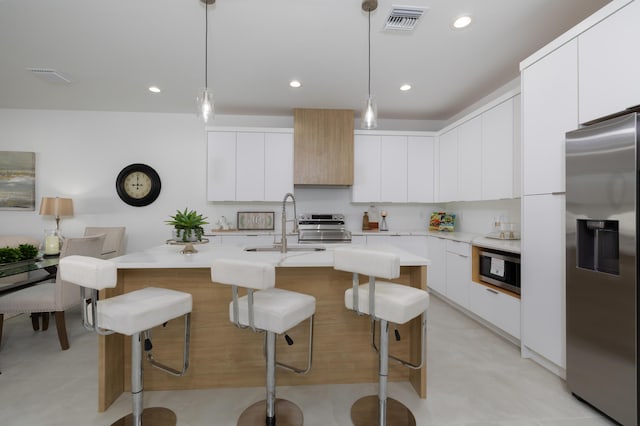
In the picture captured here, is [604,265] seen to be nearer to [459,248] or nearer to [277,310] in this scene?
[459,248]

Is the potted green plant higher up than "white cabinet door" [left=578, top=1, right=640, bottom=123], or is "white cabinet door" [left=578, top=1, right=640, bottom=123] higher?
"white cabinet door" [left=578, top=1, right=640, bottom=123]

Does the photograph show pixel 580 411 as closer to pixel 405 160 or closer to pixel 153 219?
pixel 405 160

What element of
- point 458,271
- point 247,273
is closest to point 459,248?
point 458,271

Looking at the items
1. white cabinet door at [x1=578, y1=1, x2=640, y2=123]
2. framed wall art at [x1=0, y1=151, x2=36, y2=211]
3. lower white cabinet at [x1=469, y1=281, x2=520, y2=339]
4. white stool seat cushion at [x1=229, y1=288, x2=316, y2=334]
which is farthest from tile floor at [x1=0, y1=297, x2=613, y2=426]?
framed wall art at [x1=0, y1=151, x2=36, y2=211]

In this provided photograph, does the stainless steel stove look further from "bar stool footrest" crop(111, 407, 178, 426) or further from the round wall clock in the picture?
"bar stool footrest" crop(111, 407, 178, 426)

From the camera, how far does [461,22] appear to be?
2324 millimetres

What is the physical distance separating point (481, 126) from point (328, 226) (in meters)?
2.28

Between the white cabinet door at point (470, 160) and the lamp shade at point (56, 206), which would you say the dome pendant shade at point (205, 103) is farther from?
the lamp shade at point (56, 206)

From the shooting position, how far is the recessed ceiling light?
89.4 inches

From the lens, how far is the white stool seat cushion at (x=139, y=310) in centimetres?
137

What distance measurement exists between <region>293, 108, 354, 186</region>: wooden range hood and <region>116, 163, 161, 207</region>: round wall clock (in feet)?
7.08

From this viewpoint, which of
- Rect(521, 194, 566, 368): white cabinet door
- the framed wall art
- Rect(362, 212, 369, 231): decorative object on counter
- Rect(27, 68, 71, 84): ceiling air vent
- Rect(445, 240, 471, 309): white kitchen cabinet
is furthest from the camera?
Rect(362, 212, 369, 231): decorative object on counter

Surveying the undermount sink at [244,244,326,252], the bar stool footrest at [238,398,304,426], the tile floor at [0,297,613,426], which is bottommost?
the tile floor at [0,297,613,426]

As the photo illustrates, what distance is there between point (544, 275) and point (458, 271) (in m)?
1.25
